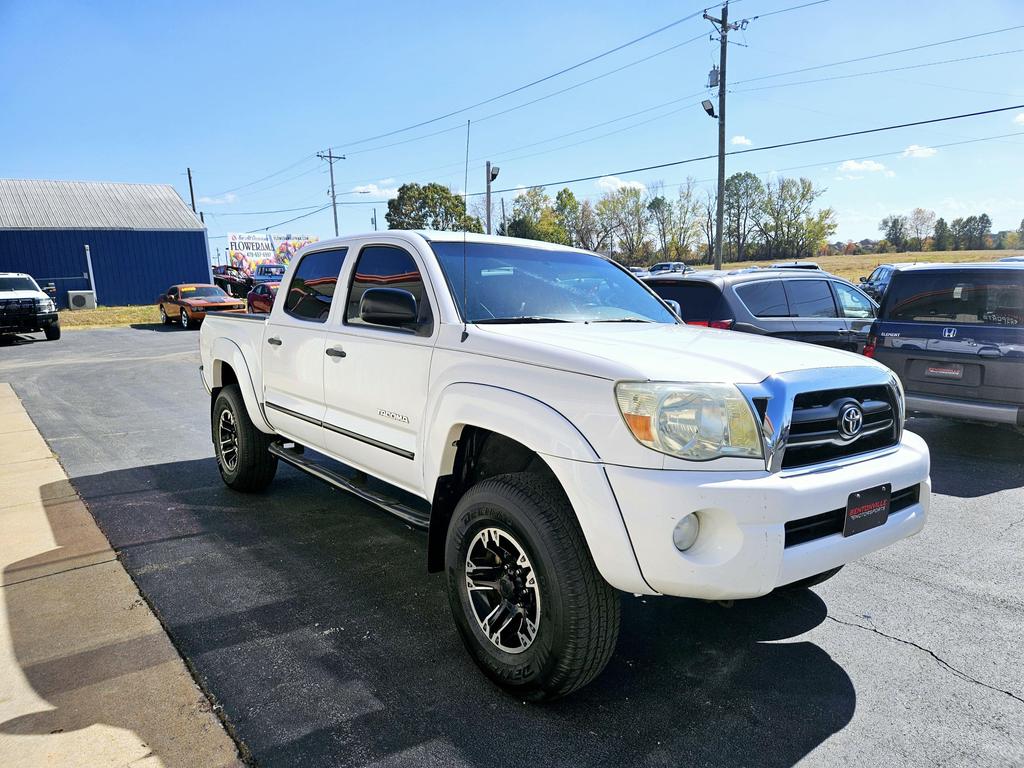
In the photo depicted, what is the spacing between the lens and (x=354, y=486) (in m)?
3.96

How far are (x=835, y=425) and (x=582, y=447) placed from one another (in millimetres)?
1065

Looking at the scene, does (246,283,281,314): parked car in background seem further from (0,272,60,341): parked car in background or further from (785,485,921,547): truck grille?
(785,485,921,547): truck grille

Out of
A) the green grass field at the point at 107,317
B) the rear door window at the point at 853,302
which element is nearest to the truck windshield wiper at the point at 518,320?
the rear door window at the point at 853,302

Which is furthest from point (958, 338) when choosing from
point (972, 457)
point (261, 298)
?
point (261, 298)

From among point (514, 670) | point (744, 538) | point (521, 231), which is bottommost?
point (514, 670)

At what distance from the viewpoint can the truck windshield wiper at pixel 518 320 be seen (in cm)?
323

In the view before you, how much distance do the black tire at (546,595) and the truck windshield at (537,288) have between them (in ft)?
3.25

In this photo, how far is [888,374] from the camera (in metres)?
3.06

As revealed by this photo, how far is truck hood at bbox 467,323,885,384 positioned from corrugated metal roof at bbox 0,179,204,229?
37552 mm

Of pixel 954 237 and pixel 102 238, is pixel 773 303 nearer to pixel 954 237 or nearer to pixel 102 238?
pixel 102 238

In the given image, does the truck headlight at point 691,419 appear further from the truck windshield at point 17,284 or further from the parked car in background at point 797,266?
the truck windshield at point 17,284

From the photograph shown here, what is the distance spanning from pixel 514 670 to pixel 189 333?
21.8 metres

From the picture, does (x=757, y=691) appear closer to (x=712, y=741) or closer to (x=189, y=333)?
(x=712, y=741)

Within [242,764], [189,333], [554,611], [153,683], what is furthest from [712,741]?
[189,333]
